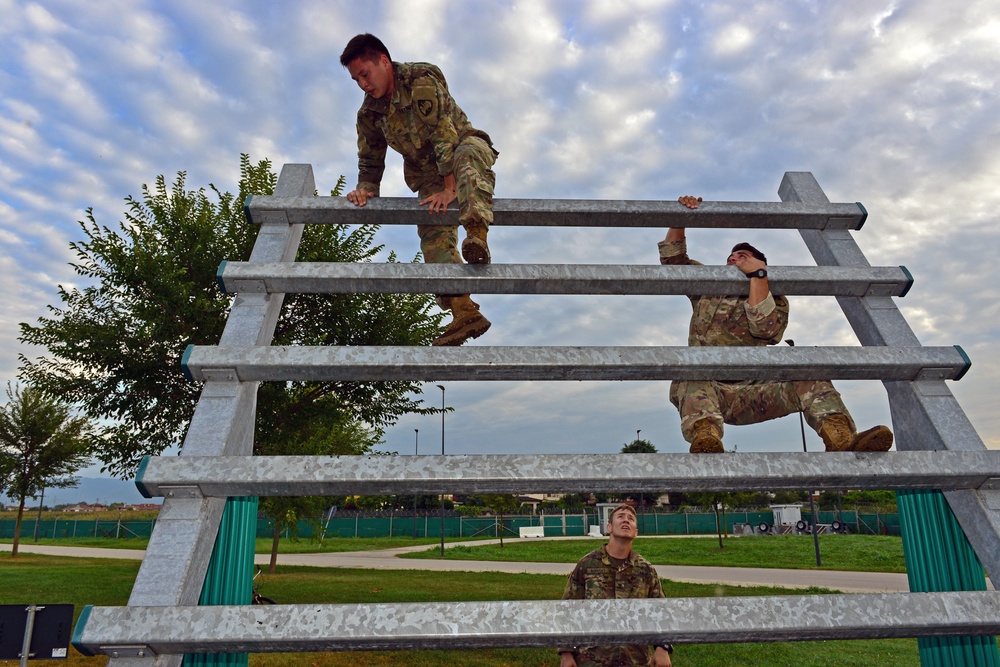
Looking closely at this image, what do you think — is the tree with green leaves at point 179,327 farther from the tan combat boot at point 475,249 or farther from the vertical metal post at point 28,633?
the tan combat boot at point 475,249

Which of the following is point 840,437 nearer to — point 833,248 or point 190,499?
point 833,248

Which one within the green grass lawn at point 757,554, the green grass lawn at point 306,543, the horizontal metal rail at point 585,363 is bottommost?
the green grass lawn at point 306,543

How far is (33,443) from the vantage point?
1075 inches

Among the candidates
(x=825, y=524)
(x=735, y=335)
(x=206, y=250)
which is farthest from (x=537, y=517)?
(x=735, y=335)

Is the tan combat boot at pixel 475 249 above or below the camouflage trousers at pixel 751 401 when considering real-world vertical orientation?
above

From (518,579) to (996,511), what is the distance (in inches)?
724

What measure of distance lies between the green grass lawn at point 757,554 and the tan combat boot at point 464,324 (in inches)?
935

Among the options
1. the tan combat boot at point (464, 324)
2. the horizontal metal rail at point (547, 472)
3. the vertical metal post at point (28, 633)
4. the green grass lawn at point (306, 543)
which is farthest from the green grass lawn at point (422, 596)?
the green grass lawn at point (306, 543)

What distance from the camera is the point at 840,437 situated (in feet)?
9.43

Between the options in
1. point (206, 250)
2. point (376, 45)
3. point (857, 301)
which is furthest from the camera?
point (206, 250)

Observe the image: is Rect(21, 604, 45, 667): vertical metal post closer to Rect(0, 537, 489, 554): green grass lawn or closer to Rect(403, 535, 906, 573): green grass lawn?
Rect(403, 535, 906, 573): green grass lawn

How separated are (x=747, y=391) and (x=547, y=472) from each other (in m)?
2.19

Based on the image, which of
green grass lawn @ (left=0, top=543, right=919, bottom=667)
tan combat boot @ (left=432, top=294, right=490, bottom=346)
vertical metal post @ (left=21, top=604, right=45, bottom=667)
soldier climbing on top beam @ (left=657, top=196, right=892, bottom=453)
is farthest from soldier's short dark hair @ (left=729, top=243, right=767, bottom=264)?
green grass lawn @ (left=0, top=543, right=919, bottom=667)

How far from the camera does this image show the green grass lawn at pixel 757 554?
83.3 ft
